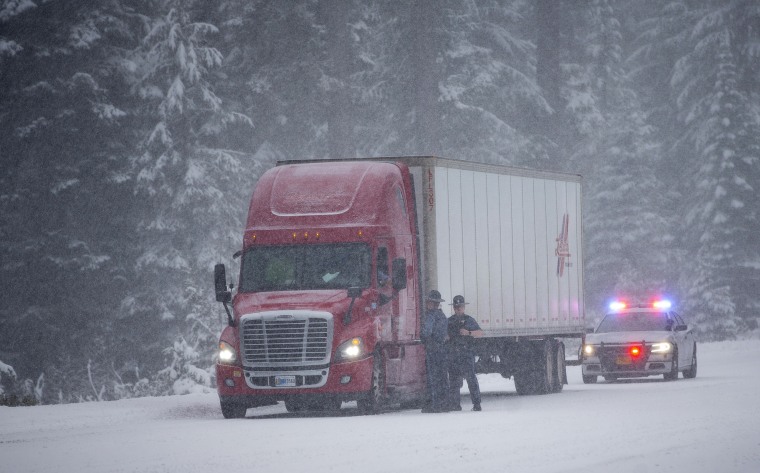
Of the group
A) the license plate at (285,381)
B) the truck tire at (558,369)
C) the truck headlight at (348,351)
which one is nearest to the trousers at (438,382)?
the truck headlight at (348,351)

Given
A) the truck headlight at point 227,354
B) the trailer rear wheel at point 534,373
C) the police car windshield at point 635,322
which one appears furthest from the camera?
the police car windshield at point 635,322

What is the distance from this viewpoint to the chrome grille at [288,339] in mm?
21906

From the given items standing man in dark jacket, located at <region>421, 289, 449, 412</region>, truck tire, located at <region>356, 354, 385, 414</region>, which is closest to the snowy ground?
truck tire, located at <region>356, 354, 385, 414</region>

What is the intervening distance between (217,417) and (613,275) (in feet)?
145

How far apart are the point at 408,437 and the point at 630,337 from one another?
1496 cm

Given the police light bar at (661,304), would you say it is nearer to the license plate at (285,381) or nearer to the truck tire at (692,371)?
the truck tire at (692,371)

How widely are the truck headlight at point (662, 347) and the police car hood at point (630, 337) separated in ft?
0.27

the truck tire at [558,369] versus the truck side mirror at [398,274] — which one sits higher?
the truck side mirror at [398,274]

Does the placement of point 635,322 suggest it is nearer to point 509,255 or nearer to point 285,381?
point 509,255

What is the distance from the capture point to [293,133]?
5653 cm

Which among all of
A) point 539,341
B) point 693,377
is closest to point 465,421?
point 539,341

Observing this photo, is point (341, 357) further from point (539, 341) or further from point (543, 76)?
point (543, 76)

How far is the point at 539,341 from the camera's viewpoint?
28.9 m

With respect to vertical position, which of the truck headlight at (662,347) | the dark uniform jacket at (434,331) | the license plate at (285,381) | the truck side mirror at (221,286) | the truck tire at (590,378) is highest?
the truck side mirror at (221,286)
